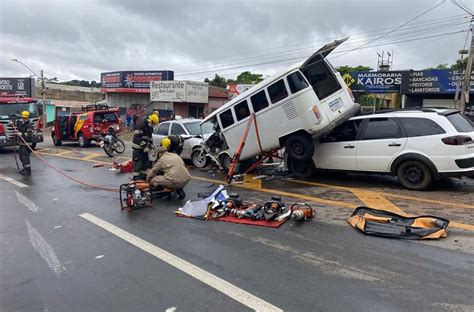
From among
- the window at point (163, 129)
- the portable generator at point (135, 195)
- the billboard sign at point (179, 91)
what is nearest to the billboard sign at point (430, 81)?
the window at point (163, 129)

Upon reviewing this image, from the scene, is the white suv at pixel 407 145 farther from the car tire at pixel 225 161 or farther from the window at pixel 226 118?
the car tire at pixel 225 161

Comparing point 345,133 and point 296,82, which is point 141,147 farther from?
point 345,133

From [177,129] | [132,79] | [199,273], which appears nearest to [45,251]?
[199,273]

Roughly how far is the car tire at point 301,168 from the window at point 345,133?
29.7 inches

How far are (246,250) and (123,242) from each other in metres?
1.75

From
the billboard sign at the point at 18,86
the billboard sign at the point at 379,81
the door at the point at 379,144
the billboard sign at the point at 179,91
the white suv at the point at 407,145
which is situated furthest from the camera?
the billboard sign at the point at 18,86

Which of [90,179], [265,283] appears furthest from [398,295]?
→ [90,179]

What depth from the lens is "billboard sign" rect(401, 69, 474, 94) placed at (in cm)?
2139

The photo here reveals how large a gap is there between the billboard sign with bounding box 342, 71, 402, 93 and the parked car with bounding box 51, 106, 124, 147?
1353cm

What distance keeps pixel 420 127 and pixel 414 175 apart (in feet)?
3.24

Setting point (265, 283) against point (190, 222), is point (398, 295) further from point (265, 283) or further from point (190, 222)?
point (190, 222)

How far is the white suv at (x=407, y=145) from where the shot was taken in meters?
7.55

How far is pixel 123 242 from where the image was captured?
A: 5496mm

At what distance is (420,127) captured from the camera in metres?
7.99
